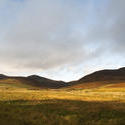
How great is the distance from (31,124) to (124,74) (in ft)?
640

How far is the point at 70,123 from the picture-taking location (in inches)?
506

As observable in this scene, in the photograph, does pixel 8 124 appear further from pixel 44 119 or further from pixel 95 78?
pixel 95 78

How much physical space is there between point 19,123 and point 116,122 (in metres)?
6.70

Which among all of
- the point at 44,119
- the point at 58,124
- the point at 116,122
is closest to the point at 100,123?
the point at 116,122

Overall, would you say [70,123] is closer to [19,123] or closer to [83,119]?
[83,119]

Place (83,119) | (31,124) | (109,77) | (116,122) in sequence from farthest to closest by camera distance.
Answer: (109,77)
(83,119)
(116,122)
(31,124)

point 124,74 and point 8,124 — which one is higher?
point 124,74

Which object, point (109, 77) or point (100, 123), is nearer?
point (100, 123)

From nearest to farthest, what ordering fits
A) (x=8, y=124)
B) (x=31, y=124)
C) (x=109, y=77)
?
(x=8, y=124)
(x=31, y=124)
(x=109, y=77)

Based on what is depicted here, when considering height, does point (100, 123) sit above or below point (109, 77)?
below

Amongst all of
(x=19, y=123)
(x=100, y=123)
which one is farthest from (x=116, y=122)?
(x=19, y=123)

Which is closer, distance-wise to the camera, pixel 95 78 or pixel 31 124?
pixel 31 124

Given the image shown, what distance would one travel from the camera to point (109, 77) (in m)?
192

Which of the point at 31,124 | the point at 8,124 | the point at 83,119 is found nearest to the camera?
the point at 8,124
